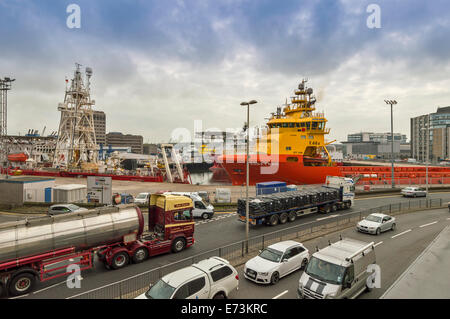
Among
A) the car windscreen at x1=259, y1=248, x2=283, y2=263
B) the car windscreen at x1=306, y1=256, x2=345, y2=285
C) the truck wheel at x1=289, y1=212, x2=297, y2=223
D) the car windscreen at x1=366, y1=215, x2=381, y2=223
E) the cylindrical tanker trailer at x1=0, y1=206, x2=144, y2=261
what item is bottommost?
the truck wheel at x1=289, y1=212, x2=297, y2=223

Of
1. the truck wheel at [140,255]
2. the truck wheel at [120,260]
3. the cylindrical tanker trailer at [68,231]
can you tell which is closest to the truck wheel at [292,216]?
the truck wheel at [140,255]

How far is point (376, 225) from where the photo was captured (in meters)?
16.1

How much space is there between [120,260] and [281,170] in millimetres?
28317

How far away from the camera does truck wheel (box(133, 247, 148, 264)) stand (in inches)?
466

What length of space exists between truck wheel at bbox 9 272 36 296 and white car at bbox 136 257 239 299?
5.17 meters

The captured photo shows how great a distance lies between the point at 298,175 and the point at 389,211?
15.6m

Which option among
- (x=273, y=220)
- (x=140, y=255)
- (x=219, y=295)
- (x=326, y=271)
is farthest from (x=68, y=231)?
(x=273, y=220)

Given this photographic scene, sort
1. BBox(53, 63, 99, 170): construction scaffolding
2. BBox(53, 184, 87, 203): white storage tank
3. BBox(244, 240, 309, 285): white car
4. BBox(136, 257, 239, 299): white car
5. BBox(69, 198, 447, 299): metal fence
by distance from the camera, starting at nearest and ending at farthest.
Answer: BBox(136, 257, 239, 299): white car < BBox(69, 198, 447, 299): metal fence < BBox(244, 240, 309, 285): white car < BBox(53, 184, 87, 203): white storage tank < BBox(53, 63, 99, 170): construction scaffolding

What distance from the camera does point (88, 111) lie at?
5400 centimetres

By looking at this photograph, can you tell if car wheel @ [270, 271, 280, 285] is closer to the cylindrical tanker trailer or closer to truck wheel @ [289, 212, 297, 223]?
the cylindrical tanker trailer

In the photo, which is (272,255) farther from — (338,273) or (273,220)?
(273,220)

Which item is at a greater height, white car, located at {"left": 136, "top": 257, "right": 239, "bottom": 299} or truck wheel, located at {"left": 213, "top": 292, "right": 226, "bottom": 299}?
white car, located at {"left": 136, "top": 257, "right": 239, "bottom": 299}

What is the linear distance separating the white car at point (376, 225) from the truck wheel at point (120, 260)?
575 inches

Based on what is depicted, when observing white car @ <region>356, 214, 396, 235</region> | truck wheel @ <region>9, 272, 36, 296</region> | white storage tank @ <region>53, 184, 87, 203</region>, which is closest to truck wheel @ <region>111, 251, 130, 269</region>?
truck wheel @ <region>9, 272, 36, 296</region>
